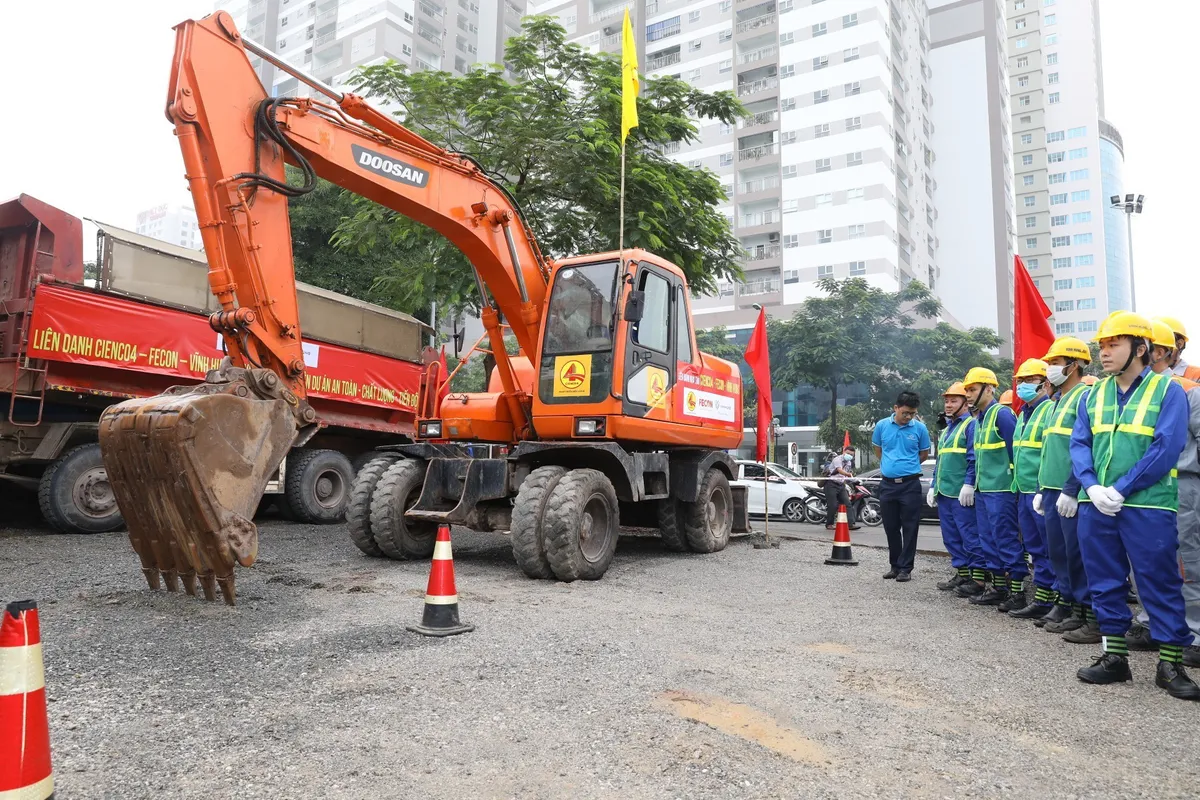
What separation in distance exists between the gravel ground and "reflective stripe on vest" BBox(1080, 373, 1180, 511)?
3.34 feet

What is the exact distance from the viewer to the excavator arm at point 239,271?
15.8 ft

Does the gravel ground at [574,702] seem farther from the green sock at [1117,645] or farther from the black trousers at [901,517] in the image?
the black trousers at [901,517]

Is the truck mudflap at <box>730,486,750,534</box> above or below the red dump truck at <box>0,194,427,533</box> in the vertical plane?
below

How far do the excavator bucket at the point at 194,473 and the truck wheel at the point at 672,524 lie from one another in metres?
5.12

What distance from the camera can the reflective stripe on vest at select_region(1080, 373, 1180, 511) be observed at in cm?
424

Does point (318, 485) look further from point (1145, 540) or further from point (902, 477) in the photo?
point (1145, 540)

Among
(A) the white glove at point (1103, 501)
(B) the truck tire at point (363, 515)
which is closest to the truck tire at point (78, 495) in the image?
(B) the truck tire at point (363, 515)

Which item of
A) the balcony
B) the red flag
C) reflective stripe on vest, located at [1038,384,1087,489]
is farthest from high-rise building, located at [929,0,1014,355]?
reflective stripe on vest, located at [1038,384,1087,489]

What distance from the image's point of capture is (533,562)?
6758mm

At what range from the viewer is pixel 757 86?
166ft

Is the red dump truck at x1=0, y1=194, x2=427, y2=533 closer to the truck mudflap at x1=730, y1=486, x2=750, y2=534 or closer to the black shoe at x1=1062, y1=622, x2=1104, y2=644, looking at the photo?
the truck mudflap at x1=730, y1=486, x2=750, y2=534

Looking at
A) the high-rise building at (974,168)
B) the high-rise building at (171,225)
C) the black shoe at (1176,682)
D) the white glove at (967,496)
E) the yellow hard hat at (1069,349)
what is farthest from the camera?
the high-rise building at (171,225)

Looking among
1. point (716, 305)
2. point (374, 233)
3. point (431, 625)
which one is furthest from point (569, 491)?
point (716, 305)

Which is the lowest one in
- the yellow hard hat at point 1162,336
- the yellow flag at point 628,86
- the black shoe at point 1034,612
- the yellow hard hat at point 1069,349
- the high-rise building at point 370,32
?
the black shoe at point 1034,612
